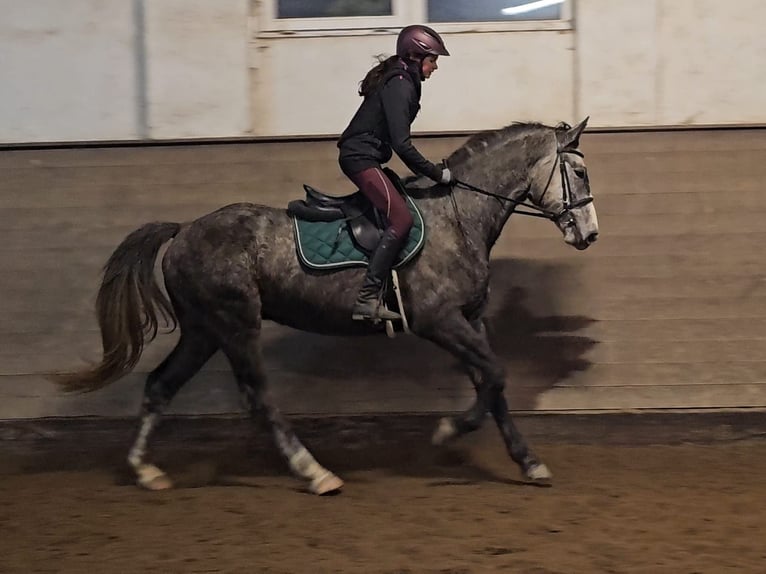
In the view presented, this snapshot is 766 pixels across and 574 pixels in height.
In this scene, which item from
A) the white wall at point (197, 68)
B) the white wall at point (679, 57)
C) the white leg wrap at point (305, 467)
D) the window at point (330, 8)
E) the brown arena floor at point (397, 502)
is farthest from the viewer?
the window at point (330, 8)

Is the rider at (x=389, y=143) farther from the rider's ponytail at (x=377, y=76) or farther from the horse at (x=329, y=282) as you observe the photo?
the horse at (x=329, y=282)

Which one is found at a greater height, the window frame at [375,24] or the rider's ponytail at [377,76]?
the window frame at [375,24]

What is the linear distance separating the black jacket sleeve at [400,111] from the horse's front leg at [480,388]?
93 cm

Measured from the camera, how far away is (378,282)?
4.88 meters

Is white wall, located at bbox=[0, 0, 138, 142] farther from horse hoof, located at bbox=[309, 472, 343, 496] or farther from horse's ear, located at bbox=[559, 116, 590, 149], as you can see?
horse's ear, located at bbox=[559, 116, 590, 149]

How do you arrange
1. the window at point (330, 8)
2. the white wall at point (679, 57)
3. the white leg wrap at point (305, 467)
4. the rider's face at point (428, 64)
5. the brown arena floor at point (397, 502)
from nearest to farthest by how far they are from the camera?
the brown arena floor at point (397, 502) → the rider's face at point (428, 64) → the white leg wrap at point (305, 467) → the white wall at point (679, 57) → the window at point (330, 8)

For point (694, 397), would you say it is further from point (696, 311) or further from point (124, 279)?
point (124, 279)

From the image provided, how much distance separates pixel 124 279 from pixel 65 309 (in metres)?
1.48

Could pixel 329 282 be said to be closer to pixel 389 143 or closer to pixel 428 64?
pixel 389 143

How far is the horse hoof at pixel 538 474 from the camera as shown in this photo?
5.04 m

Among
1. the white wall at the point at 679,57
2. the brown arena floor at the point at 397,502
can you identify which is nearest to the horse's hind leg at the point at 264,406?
the brown arena floor at the point at 397,502

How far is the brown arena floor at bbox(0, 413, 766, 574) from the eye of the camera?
3969 mm

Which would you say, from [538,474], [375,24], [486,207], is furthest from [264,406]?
[375,24]

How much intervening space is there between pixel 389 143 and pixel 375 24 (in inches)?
86.4
